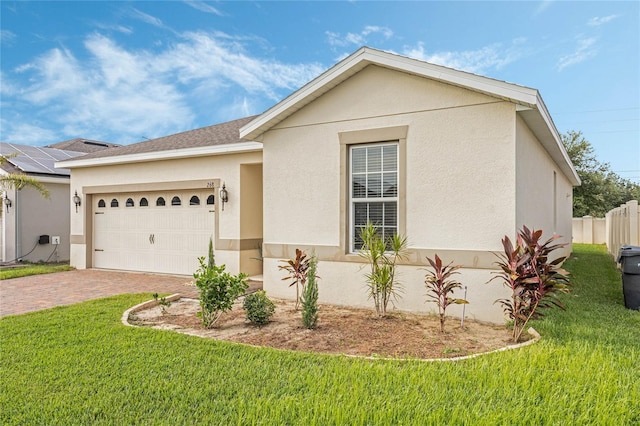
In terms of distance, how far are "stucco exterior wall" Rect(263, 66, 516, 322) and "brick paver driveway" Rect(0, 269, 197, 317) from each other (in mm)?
3126

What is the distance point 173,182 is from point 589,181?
3696 centimetres

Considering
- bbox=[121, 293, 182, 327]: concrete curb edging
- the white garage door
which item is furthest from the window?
the white garage door

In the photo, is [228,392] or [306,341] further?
[306,341]

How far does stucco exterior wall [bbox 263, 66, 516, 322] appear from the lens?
258 inches

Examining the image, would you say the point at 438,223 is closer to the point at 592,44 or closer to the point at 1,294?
the point at 1,294

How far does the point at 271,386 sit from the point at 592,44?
25.6 m

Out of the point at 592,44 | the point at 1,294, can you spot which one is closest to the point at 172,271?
the point at 1,294

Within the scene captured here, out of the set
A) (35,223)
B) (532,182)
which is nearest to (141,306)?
(532,182)

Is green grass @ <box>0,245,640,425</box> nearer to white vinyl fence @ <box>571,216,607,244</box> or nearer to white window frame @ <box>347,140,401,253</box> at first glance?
white window frame @ <box>347,140,401,253</box>

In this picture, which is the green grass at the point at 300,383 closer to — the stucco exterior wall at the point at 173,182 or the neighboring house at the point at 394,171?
the neighboring house at the point at 394,171

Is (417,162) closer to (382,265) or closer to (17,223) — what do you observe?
(382,265)

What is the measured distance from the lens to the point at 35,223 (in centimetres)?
1469

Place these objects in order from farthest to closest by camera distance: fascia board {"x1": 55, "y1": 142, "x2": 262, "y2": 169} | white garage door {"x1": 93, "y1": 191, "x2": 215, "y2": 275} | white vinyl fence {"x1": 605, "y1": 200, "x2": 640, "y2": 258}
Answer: white vinyl fence {"x1": 605, "y1": 200, "x2": 640, "y2": 258} → white garage door {"x1": 93, "y1": 191, "x2": 215, "y2": 275} → fascia board {"x1": 55, "y1": 142, "x2": 262, "y2": 169}

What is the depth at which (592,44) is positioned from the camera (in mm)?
21078
